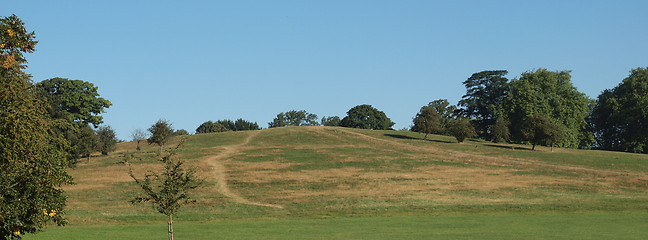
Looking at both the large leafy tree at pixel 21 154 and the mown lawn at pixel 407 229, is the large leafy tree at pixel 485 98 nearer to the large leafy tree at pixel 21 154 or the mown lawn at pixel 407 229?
the mown lawn at pixel 407 229

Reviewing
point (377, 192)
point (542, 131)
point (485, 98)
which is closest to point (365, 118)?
point (485, 98)

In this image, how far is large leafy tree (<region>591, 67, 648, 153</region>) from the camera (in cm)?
11681

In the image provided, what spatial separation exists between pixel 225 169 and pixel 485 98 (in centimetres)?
7984

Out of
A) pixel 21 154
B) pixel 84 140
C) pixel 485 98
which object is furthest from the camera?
pixel 485 98

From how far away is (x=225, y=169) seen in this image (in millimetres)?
81625

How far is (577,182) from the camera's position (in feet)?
231

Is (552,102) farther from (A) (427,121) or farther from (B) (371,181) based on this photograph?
(B) (371,181)

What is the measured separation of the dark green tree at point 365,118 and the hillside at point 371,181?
74992mm

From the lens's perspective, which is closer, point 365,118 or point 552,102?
point 552,102

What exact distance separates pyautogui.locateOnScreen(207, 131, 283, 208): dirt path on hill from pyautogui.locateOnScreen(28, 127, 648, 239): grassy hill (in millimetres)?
220

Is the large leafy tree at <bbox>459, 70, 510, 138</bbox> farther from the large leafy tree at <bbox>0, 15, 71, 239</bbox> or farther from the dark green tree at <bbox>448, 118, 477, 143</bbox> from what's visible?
the large leafy tree at <bbox>0, 15, 71, 239</bbox>

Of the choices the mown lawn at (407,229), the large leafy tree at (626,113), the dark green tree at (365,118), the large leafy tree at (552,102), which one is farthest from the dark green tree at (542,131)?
the dark green tree at (365,118)

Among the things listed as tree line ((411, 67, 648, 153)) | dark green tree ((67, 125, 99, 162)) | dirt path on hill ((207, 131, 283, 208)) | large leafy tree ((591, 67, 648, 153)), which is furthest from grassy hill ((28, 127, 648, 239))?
large leafy tree ((591, 67, 648, 153))

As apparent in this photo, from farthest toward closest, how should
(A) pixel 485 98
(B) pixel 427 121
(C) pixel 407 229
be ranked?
(A) pixel 485 98, (B) pixel 427 121, (C) pixel 407 229
